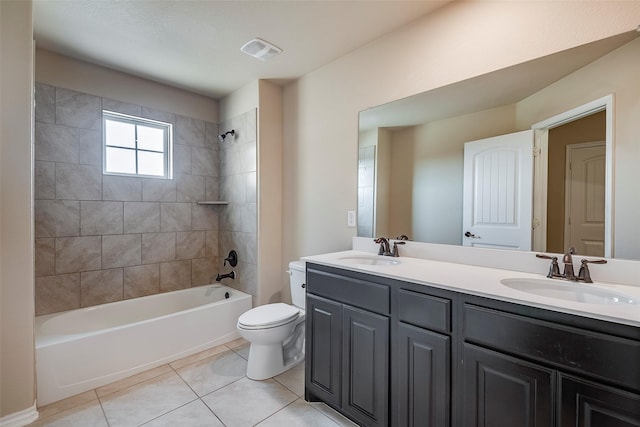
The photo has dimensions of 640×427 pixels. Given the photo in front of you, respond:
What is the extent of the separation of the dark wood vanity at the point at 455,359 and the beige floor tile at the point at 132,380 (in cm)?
123

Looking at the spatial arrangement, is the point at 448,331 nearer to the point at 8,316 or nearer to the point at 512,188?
the point at 512,188

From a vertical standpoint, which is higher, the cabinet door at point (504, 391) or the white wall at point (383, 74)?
the white wall at point (383, 74)

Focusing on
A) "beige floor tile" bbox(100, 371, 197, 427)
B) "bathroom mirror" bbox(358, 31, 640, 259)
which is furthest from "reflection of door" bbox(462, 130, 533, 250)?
"beige floor tile" bbox(100, 371, 197, 427)

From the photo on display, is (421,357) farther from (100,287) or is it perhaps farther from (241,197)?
(100,287)

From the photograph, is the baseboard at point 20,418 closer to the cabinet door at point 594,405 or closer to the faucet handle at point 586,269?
the cabinet door at point 594,405

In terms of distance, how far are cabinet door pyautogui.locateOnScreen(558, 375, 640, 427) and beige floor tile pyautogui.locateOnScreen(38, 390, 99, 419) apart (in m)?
2.48

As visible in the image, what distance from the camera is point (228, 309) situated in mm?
2740

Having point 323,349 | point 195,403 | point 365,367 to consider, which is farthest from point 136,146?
point 365,367

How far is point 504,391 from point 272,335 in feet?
Result: 4.73

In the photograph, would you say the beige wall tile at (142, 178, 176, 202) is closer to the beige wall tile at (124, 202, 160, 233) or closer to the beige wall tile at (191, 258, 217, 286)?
the beige wall tile at (124, 202, 160, 233)

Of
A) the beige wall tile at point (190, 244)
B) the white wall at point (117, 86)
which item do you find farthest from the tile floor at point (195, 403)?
the white wall at point (117, 86)

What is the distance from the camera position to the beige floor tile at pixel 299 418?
5.39ft

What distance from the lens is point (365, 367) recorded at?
1502 millimetres

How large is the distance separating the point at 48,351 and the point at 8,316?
38 cm
